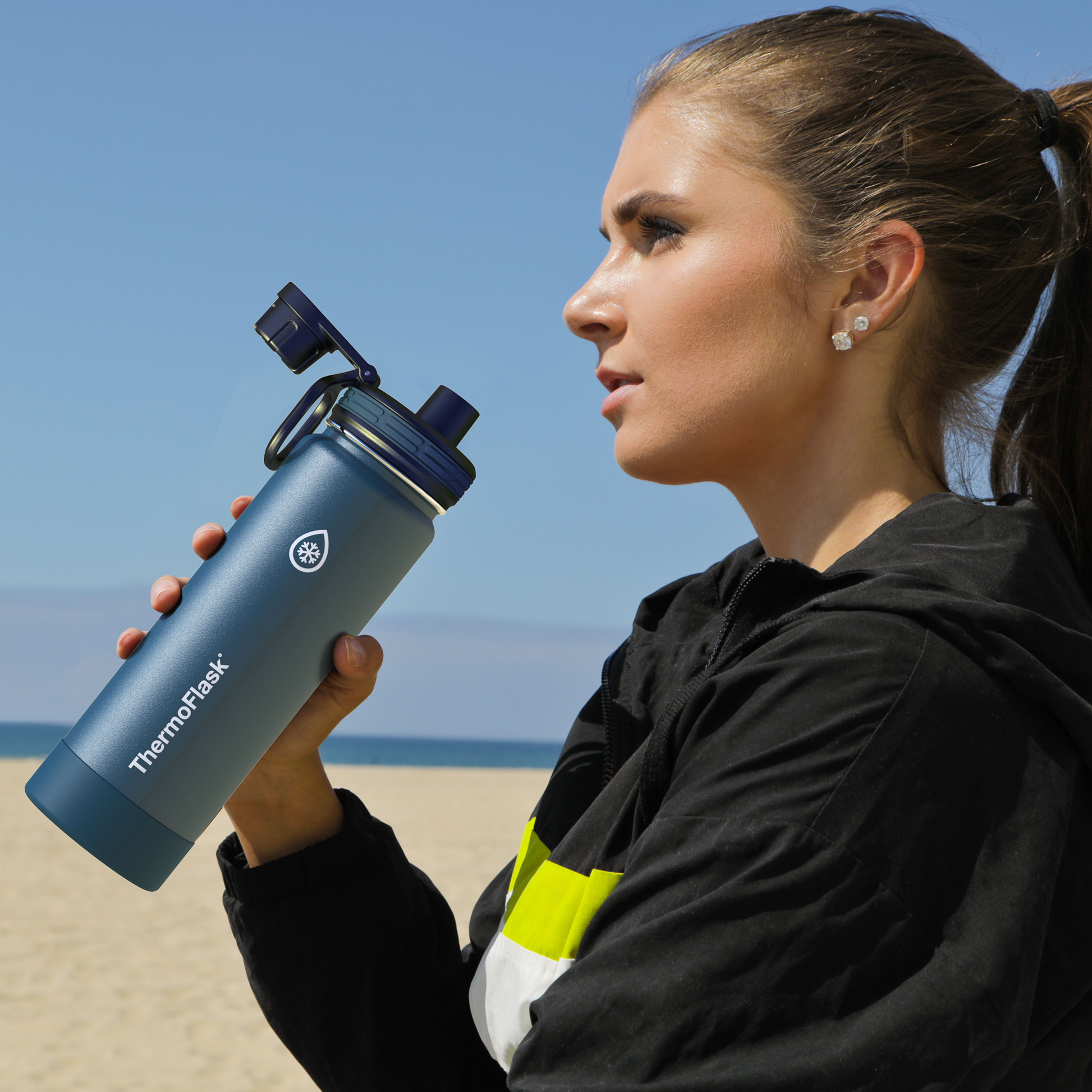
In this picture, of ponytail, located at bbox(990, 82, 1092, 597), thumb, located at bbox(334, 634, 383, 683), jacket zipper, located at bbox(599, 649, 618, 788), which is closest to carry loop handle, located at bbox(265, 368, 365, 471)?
thumb, located at bbox(334, 634, 383, 683)

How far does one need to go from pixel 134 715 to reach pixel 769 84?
1.25 m

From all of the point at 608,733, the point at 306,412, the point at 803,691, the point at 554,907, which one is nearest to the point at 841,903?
the point at 803,691

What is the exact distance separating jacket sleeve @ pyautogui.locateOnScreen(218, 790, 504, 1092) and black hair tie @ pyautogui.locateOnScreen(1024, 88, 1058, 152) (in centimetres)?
152

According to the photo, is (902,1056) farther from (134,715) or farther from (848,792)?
(134,715)

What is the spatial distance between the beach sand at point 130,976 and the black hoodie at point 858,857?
5.50m

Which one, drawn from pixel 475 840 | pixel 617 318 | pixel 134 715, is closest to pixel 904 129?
pixel 617 318

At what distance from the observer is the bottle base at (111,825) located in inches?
55.9

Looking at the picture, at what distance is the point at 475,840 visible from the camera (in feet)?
44.5

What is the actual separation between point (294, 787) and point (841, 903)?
100 cm

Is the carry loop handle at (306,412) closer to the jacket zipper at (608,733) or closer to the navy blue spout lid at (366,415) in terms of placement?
the navy blue spout lid at (366,415)

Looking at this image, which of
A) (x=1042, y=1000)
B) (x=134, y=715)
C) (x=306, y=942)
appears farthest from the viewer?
(x=306, y=942)

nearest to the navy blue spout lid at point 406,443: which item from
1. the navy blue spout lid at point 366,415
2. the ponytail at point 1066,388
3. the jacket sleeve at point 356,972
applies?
the navy blue spout lid at point 366,415

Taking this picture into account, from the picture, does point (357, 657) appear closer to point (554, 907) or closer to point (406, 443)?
point (406, 443)

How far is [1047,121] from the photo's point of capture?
1.63 m
